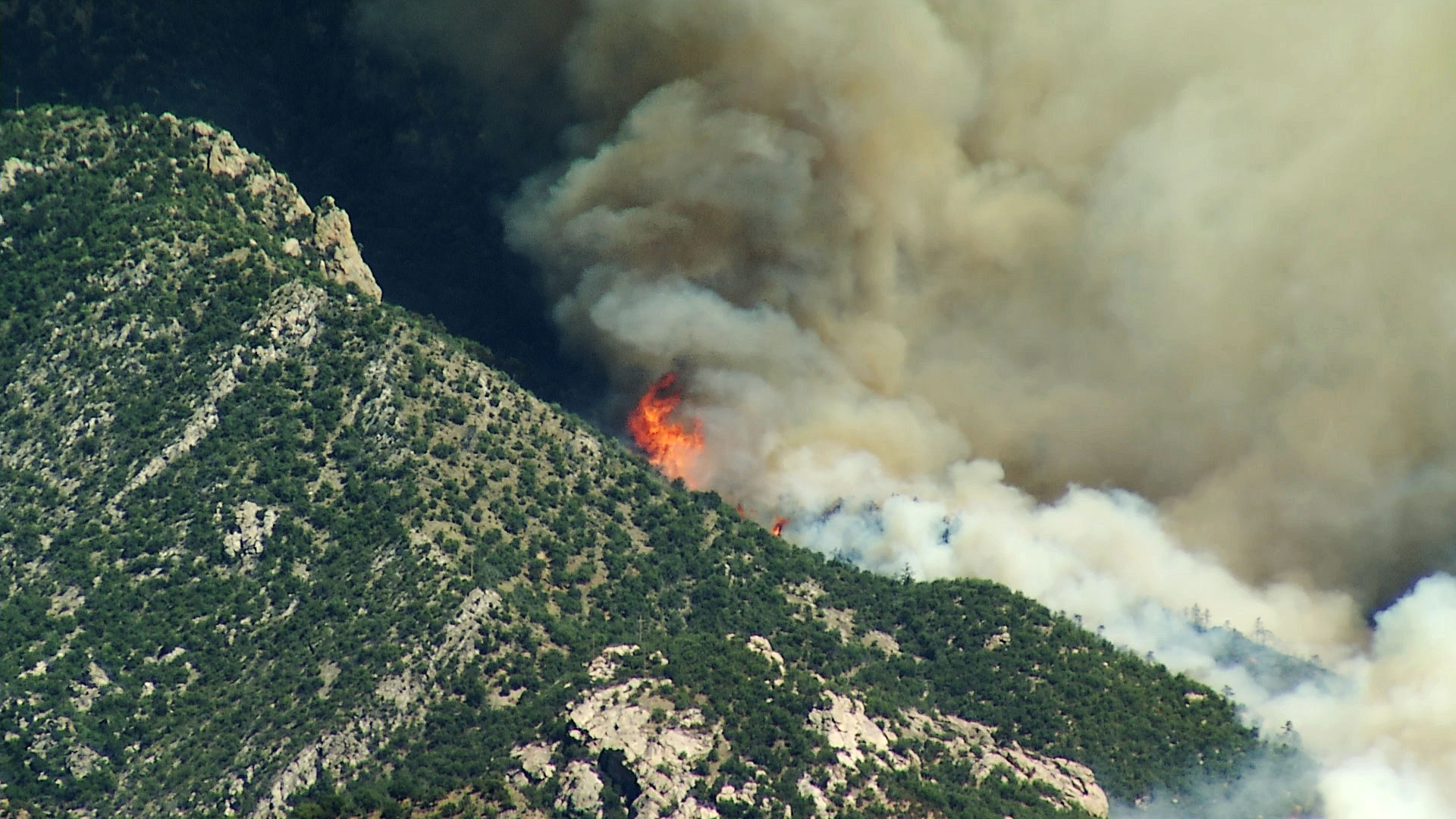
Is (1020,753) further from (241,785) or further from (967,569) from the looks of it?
(241,785)

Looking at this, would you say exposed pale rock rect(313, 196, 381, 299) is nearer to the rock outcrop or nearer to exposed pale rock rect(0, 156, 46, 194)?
exposed pale rock rect(0, 156, 46, 194)

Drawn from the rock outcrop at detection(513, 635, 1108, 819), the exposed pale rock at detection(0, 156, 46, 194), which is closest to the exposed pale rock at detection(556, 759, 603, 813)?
the rock outcrop at detection(513, 635, 1108, 819)

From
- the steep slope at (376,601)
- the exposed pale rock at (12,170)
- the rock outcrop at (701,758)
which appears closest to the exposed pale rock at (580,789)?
the rock outcrop at (701,758)

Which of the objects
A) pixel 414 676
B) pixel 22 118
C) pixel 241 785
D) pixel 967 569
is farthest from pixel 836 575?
pixel 22 118

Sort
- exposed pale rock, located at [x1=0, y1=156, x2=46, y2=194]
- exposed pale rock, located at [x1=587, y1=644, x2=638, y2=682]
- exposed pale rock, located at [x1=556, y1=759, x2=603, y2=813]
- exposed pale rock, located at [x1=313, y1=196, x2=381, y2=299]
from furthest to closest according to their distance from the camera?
exposed pale rock, located at [x1=313, y1=196, x2=381, y2=299], exposed pale rock, located at [x1=0, y1=156, x2=46, y2=194], exposed pale rock, located at [x1=587, y1=644, x2=638, y2=682], exposed pale rock, located at [x1=556, y1=759, x2=603, y2=813]

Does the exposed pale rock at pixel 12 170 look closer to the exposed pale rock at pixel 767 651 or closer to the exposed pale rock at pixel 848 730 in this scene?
the exposed pale rock at pixel 767 651
